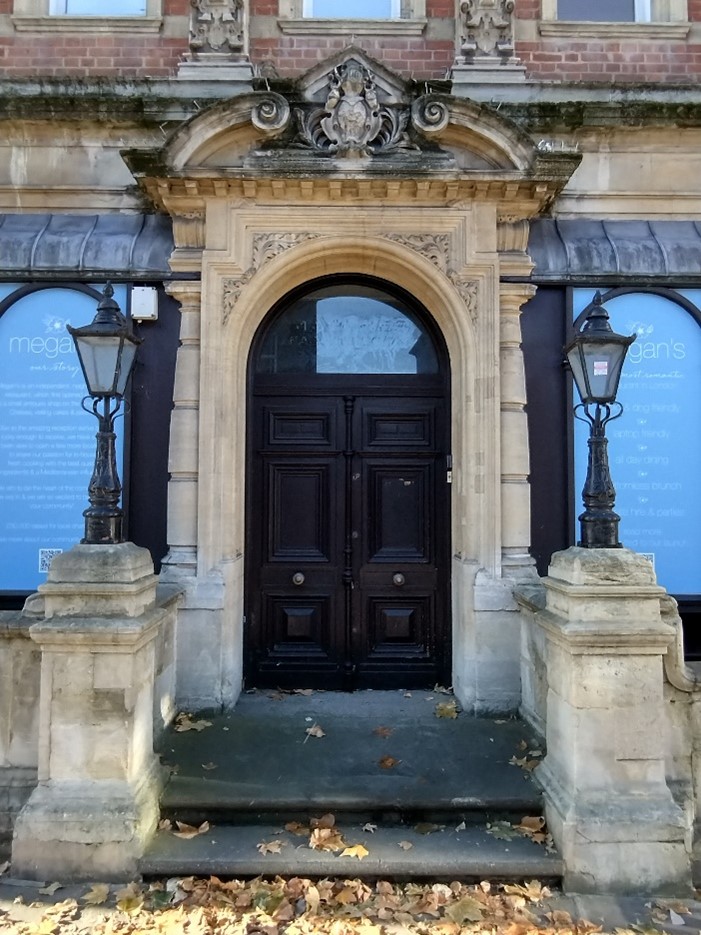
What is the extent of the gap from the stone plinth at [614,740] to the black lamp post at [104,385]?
112 inches

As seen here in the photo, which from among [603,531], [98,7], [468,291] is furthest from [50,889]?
[98,7]

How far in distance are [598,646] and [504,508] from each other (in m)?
1.68

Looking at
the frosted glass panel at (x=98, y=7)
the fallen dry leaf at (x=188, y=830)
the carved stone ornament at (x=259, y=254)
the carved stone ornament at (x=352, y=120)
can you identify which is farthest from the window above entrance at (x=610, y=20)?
the fallen dry leaf at (x=188, y=830)

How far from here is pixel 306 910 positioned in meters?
3.23

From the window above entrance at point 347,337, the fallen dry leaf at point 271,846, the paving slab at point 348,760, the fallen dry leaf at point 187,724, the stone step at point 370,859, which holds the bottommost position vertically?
the stone step at point 370,859

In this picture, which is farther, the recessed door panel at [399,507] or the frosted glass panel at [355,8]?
the frosted glass panel at [355,8]

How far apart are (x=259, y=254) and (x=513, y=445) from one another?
263 centimetres

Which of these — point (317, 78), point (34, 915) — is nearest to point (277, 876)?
point (34, 915)

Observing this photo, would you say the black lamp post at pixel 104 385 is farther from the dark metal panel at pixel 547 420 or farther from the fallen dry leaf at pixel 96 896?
the dark metal panel at pixel 547 420

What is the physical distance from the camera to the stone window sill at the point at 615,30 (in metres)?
5.89

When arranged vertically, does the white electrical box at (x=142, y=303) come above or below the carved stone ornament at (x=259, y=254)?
below

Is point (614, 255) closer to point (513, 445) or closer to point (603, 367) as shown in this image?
point (513, 445)

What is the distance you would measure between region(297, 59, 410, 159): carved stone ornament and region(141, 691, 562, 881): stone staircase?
4545mm

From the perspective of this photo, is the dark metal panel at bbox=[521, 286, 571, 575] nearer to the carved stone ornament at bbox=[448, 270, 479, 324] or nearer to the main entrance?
the carved stone ornament at bbox=[448, 270, 479, 324]
